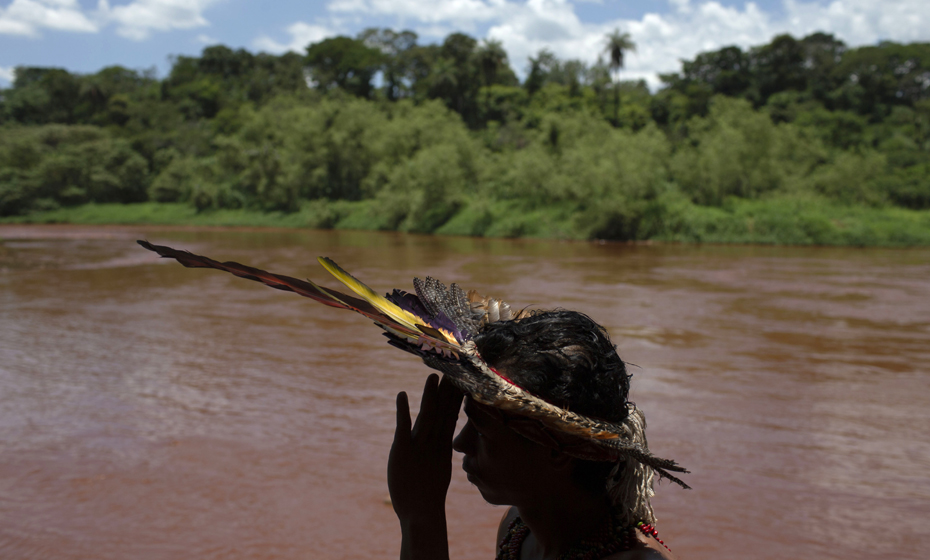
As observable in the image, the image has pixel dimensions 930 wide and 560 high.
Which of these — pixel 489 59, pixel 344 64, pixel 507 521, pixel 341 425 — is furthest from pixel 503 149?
pixel 507 521

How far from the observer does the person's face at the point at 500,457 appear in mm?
1086

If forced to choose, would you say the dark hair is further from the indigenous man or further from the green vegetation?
the green vegetation

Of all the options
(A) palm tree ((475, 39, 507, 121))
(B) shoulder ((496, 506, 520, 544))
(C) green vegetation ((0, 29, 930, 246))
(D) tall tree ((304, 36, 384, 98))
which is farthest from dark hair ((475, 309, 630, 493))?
(D) tall tree ((304, 36, 384, 98))

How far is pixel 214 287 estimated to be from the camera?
1347cm

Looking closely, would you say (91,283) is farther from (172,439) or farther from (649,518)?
(649,518)

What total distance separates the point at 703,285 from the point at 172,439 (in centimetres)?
1190

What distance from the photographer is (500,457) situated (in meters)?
1.10

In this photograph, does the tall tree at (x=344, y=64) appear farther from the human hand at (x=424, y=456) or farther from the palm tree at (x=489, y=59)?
the human hand at (x=424, y=456)

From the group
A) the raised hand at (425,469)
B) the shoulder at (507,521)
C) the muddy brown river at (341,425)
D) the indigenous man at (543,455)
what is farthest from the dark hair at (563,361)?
the muddy brown river at (341,425)

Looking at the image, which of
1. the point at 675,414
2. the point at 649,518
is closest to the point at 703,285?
the point at 675,414

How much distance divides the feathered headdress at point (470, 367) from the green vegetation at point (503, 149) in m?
30.4

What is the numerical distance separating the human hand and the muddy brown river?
2513mm

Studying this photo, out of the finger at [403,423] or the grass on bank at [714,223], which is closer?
the finger at [403,423]

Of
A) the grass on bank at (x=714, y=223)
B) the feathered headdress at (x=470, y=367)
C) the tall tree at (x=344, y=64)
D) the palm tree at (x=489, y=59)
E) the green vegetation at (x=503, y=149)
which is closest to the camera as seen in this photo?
the feathered headdress at (x=470, y=367)
